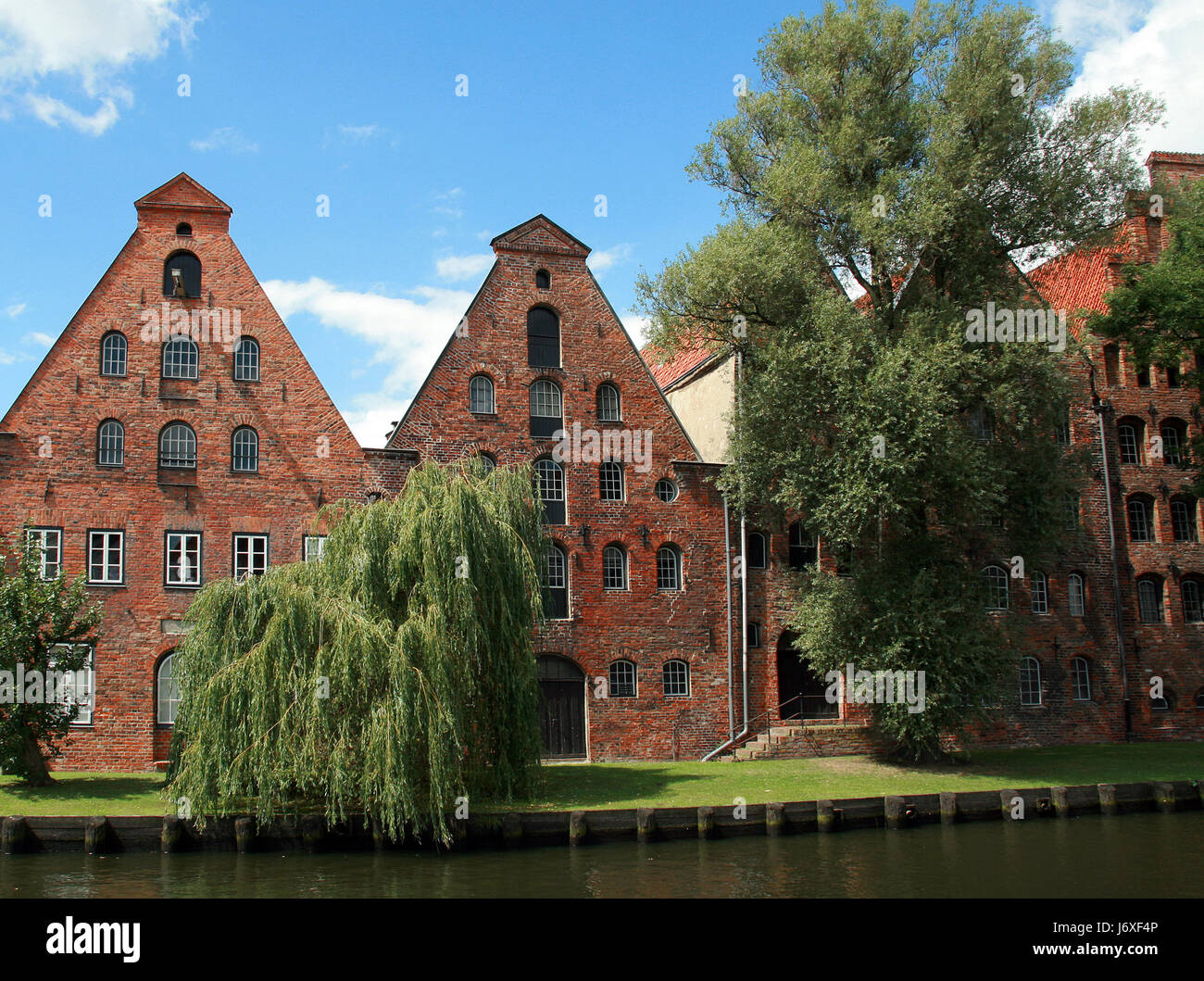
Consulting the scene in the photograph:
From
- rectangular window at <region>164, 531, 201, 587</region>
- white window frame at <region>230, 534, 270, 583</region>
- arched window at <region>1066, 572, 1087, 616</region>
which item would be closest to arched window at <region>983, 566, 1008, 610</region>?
arched window at <region>1066, 572, 1087, 616</region>

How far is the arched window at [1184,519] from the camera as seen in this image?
32.5m

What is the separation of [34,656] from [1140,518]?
29.1m

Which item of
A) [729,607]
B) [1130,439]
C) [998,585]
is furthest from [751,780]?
[1130,439]

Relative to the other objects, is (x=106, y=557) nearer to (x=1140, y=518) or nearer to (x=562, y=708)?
(x=562, y=708)

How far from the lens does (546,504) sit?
1064 inches

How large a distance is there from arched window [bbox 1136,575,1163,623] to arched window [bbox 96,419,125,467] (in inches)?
1085

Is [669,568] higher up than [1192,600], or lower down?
higher up

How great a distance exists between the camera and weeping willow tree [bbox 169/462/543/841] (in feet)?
54.7

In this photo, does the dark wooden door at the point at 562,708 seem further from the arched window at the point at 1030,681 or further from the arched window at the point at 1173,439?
the arched window at the point at 1173,439

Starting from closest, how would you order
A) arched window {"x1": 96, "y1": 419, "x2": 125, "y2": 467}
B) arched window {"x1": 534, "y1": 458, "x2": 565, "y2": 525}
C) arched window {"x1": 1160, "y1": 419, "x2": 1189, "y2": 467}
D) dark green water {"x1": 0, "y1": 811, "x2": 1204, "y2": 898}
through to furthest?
1. dark green water {"x1": 0, "y1": 811, "x2": 1204, "y2": 898}
2. arched window {"x1": 96, "y1": 419, "x2": 125, "y2": 467}
3. arched window {"x1": 534, "y1": 458, "x2": 565, "y2": 525}
4. arched window {"x1": 1160, "y1": 419, "x2": 1189, "y2": 467}

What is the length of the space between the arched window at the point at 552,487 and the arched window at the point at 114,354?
385 inches

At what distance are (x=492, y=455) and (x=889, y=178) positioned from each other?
1137cm

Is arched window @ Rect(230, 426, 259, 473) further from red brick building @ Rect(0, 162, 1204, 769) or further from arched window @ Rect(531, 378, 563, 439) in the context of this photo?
arched window @ Rect(531, 378, 563, 439)
